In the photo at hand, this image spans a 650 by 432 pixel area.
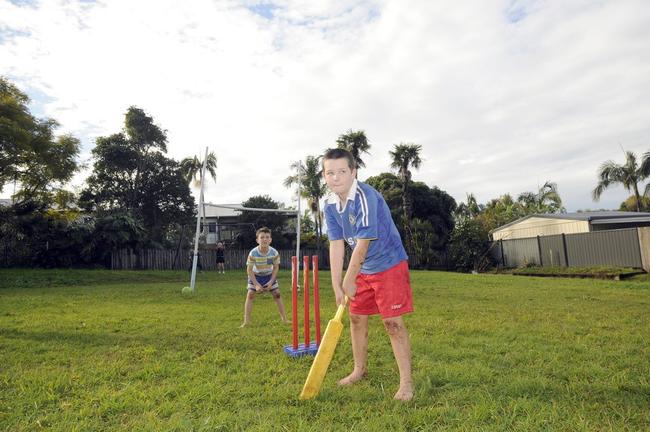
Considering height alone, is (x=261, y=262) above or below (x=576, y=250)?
below

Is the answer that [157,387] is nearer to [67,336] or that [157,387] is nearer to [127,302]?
[67,336]

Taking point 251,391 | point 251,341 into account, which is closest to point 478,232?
point 251,341

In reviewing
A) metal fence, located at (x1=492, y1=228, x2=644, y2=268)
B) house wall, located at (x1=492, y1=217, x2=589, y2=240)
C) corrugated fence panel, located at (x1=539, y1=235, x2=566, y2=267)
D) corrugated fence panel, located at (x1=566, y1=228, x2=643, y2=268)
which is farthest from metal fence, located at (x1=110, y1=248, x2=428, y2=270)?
corrugated fence panel, located at (x1=566, y1=228, x2=643, y2=268)

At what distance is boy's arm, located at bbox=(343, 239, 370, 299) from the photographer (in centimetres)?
336

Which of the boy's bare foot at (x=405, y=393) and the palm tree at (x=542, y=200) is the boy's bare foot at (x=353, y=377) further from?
the palm tree at (x=542, y=200)

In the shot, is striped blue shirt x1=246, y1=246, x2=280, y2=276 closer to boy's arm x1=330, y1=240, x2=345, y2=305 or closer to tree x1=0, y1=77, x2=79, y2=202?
boy's arm x1=330, y1=240, x2=345, y2=305

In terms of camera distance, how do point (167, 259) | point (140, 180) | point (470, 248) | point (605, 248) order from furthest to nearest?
point (140, 180), point (470, 248), point (167, 259), point (605, 248)

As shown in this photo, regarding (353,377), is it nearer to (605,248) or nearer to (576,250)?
(605,248)

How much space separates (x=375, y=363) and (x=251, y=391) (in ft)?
4.72

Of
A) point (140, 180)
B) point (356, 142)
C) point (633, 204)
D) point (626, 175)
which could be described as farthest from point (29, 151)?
point (633, 204)

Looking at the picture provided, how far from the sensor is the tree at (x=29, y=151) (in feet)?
73.0

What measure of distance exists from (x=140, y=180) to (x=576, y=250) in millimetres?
29235

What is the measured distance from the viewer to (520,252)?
24156 millimetres

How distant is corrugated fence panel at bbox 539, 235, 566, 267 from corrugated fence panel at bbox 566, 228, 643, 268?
1.44 ft
